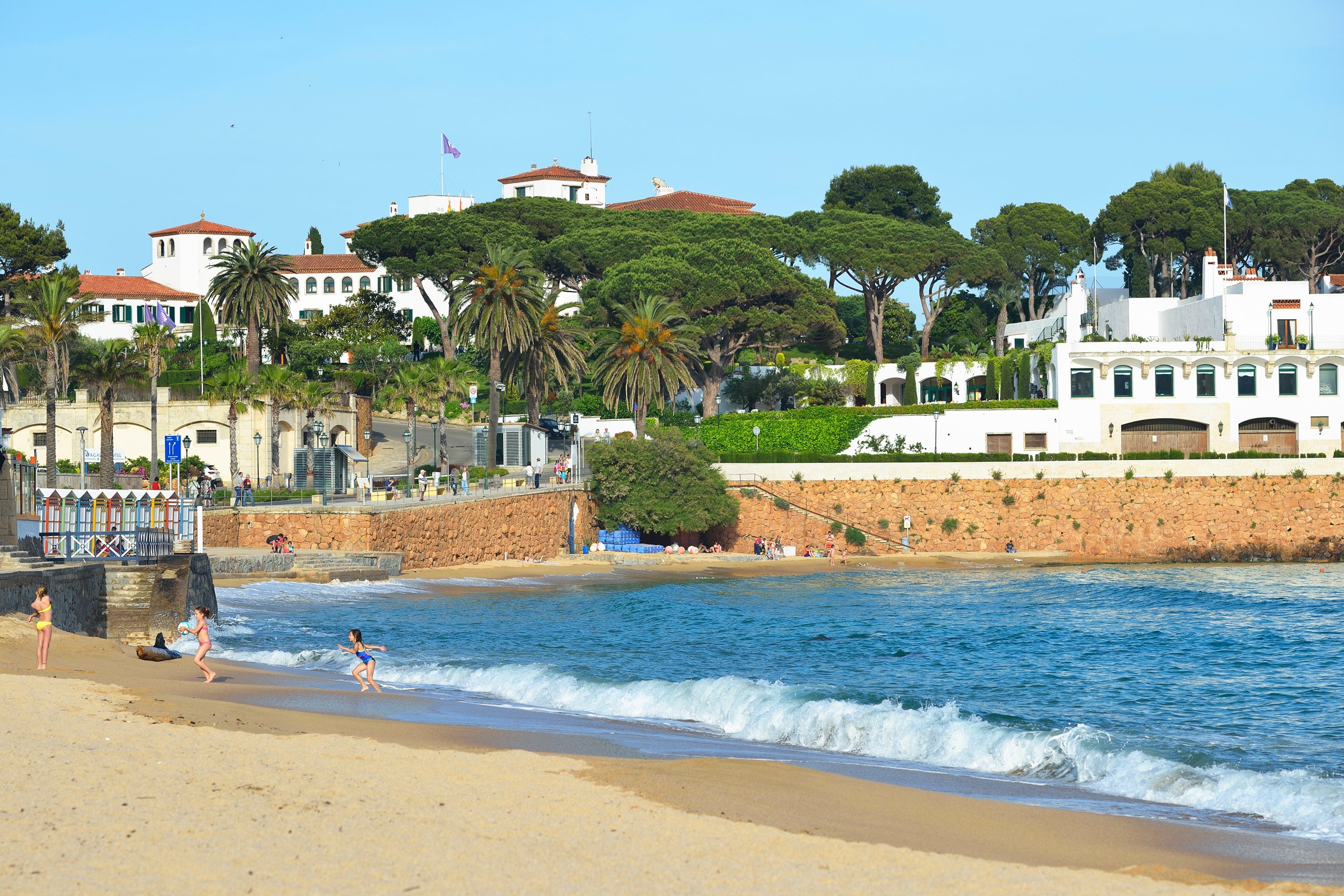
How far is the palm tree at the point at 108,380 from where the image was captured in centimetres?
4662

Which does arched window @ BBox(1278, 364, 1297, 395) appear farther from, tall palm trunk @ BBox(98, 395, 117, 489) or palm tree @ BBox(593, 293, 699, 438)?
tall palm trunk @ BBox(98, 395, 117, 489)

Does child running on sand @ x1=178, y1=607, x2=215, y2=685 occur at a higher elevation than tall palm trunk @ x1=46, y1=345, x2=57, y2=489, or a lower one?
lower

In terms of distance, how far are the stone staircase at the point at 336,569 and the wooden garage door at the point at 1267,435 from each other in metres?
42.5

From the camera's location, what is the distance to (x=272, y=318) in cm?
5709

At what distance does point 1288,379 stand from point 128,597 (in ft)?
178

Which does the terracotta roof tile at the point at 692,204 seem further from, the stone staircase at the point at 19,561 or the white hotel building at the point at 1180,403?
the stone staircase at the point at 19,561

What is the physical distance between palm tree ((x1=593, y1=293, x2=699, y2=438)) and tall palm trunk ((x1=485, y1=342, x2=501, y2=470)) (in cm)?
492

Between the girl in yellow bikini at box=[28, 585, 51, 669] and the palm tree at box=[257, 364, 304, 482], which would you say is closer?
the girl in yellow bikini at box=[28, 585, 51, 669]

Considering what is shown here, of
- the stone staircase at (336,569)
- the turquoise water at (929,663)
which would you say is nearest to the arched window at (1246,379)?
the turquoise water at (929,663)

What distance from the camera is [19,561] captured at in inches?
859

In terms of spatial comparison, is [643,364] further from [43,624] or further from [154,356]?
[43,624]

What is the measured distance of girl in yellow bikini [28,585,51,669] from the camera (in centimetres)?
1703

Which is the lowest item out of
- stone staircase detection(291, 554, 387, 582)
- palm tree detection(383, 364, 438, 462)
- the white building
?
stone staircase detection(291, 554, 387, 582)

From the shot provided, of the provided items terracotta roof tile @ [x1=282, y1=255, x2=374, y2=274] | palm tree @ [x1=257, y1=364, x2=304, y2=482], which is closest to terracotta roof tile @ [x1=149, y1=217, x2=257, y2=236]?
terracotta roof tile @ [x1=282, y1=255, x2=374, y2=274]
